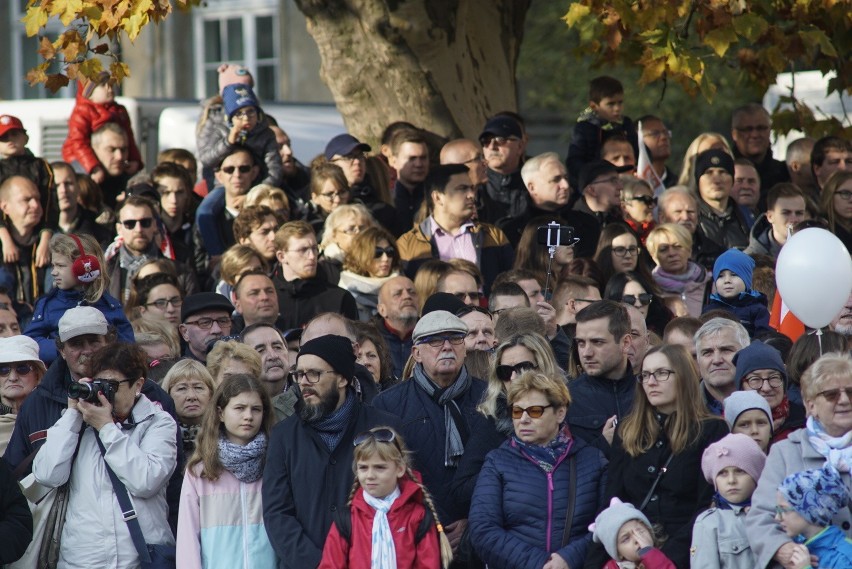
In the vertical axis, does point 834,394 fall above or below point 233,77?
below

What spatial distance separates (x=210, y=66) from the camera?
27609 millimetres

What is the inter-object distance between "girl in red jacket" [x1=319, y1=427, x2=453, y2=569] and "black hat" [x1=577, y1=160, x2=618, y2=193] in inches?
195

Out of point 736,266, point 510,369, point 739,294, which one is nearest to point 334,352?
point 510,369

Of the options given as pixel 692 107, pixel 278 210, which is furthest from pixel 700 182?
pixel 692 107

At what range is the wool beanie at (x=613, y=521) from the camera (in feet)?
26.3

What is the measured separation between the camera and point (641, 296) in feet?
36.2

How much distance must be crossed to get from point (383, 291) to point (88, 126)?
16.7 ft

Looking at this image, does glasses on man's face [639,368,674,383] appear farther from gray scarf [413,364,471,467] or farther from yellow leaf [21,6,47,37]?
yellow leaf [21,6,47,37]

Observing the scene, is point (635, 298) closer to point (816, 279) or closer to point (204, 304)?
point (816, 279)

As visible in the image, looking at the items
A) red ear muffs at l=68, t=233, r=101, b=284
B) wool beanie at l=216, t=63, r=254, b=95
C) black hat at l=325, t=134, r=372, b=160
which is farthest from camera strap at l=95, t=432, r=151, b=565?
wool beanie at l=216, t=63, r=254, b=95

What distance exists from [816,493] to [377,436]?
6.95 ft

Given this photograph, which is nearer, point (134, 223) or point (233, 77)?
point (134, 223)

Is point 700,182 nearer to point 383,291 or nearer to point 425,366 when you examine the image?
point 383,291

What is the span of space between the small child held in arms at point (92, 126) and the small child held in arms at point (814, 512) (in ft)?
28.1
